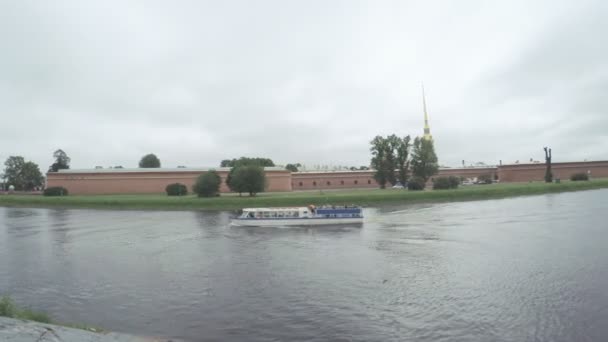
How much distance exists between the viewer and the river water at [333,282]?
25.3 feet

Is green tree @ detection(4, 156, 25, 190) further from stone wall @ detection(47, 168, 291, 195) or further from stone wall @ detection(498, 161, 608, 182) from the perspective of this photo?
stone wall @ detection(498, 161, 608, 182)

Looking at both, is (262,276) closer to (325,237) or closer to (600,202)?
(325,237)

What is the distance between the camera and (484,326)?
7.64 m

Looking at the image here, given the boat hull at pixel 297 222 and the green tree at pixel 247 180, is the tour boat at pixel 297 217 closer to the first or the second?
the boat hull at pixel 297 222

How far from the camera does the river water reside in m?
7.71

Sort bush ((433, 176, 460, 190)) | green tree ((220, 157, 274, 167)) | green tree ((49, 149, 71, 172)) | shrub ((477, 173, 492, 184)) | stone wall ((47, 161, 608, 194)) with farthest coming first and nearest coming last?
green tree ((49, 149, 71, 172))
shrub ((477, 173, 492, 184))
stone wall ((47, 161, 608, 194))
green tree ((220, 157, 274, 167))
bush ((433, 176, 460, 190))

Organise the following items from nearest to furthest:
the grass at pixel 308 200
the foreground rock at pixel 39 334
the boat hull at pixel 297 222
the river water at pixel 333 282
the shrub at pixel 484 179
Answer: the foreground rock at pixel 39 334 < the river water at pixel 333 282 < the boat hull at pixel 297 222 < the grass at pixel 308 200 < the shrub at pixel 484 179

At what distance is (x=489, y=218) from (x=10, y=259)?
77.6ft

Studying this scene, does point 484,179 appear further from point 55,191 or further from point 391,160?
point 55,191

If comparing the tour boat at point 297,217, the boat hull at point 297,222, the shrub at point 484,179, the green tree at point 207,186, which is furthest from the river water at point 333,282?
the shrub at point 484,179

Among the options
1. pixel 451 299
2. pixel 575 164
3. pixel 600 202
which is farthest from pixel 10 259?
pixel 575 164

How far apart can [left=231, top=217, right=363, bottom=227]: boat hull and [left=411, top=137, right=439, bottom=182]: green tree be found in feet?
100

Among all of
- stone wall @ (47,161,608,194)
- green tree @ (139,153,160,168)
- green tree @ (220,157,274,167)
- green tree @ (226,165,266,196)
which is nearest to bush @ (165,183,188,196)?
stone wall @ (47,161,608,194)

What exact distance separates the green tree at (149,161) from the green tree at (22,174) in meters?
22.8
